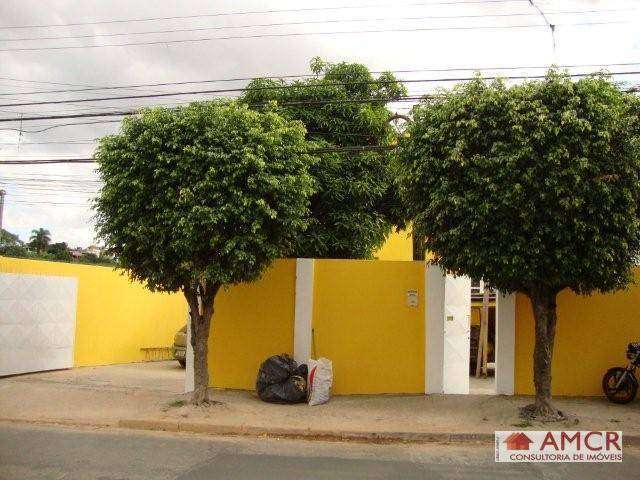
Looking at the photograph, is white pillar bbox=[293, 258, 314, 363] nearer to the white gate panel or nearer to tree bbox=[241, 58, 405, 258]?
tree bbox=[241, 58, 405, 258]

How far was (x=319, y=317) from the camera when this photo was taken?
1116 centimetres

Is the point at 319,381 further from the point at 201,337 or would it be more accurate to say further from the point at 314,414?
the point at 201,337

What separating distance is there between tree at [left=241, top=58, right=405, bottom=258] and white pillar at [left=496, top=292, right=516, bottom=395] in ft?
14.6

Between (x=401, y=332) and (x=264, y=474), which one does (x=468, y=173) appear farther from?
(x=264, y=474)

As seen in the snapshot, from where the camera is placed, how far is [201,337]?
994 cm

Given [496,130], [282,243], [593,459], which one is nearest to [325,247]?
[282,243]

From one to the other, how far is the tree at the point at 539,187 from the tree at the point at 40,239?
63.3 m

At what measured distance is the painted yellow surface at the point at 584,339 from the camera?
1055 cm

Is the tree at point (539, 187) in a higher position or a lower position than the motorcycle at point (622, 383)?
higher

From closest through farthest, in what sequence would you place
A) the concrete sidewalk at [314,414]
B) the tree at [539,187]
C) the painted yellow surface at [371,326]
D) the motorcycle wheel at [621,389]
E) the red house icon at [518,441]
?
the red house icon at [518,441], the tree at [539,187], the concrete sidewalk at [314,414], the motorcycle wheel at [621,389], the painted yellow surface at [371,326]

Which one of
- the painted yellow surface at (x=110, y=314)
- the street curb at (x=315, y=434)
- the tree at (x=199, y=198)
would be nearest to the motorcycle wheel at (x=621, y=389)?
the street curb at (x=315, y=434)

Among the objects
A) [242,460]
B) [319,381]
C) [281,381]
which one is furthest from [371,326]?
[242,460]

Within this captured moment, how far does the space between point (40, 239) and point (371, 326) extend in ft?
207

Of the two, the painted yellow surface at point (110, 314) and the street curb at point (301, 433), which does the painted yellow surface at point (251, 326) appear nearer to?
the street curb at point (301, 433)
